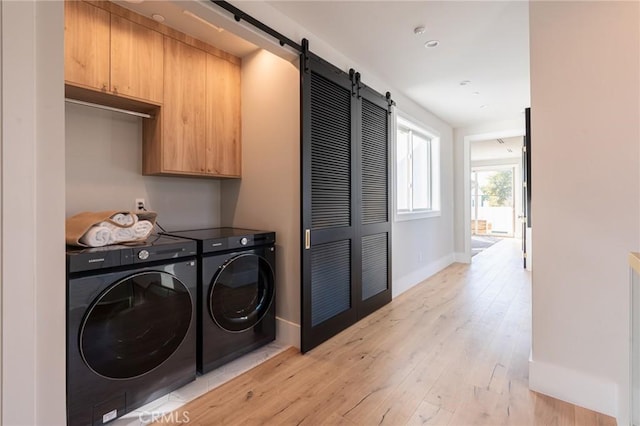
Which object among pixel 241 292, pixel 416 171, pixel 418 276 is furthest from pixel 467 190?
pixel 241 292

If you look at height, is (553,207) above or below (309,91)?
below

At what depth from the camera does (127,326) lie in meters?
1.61

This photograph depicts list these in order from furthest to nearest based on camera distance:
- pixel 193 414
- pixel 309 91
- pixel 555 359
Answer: pixel 309 91 → pixel 555 359 → pixel 193 414

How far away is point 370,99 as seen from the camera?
3.15 metres

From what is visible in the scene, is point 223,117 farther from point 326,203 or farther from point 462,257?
point 462,257

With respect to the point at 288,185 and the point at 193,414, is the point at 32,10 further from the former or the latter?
the point at 193,414

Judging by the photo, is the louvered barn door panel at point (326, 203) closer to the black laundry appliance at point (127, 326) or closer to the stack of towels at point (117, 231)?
the black laundry appliance at point (127, 326)

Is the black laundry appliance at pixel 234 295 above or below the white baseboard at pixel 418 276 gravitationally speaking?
above

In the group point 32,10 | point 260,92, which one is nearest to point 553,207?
Answer: point 260,92

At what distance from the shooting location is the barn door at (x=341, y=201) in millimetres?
2359

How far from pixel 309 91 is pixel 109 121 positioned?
150 centimetres

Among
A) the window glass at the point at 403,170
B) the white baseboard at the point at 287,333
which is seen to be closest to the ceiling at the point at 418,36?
the window glass at the point at 403,170

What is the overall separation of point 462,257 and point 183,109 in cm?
530

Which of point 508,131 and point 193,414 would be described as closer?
point 193,414
